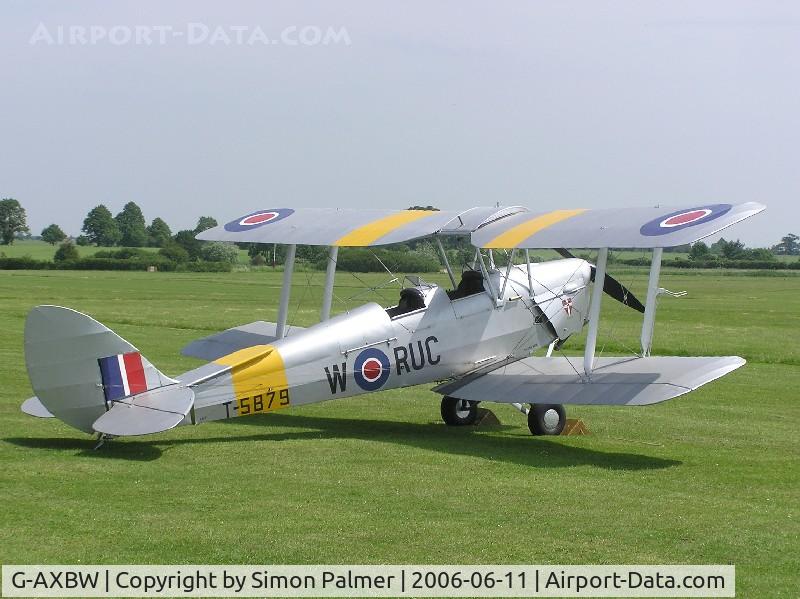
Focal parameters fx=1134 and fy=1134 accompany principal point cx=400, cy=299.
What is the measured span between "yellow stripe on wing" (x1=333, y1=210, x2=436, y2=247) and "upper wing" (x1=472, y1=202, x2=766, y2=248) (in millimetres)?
1020

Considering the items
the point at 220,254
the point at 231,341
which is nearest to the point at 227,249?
the point at 220,254

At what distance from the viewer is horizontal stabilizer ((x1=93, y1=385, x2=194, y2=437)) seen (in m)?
9.38

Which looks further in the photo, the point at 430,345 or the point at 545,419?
the point at 545,419

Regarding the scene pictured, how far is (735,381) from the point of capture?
19125mm

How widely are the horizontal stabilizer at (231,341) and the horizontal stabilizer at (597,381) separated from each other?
2.98 meters

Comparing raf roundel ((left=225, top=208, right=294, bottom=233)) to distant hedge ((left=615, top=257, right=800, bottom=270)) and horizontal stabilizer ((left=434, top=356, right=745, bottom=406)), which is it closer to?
horizontal stabilizer ((left=434, top=356, right=745, bottom=406))

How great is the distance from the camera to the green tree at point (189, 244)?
3484 inches

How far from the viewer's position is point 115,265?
80.3 m

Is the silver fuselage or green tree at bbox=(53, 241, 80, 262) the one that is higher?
green tree at bbox=(53, 241, 80, 262)

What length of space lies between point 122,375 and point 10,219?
411 ft

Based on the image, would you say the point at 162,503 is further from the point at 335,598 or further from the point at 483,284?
the point at 483,284

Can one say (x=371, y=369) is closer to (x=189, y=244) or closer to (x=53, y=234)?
(x=189, y=244)

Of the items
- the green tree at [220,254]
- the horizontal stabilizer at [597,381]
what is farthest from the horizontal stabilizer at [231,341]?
the green tree at [220,254]

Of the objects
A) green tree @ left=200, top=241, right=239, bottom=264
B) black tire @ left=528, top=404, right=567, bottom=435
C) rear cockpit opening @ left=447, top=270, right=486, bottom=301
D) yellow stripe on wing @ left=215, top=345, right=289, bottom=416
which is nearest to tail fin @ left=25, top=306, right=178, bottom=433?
yellow stripe on wing @ left=215, top=345, right=289, bottom=416
